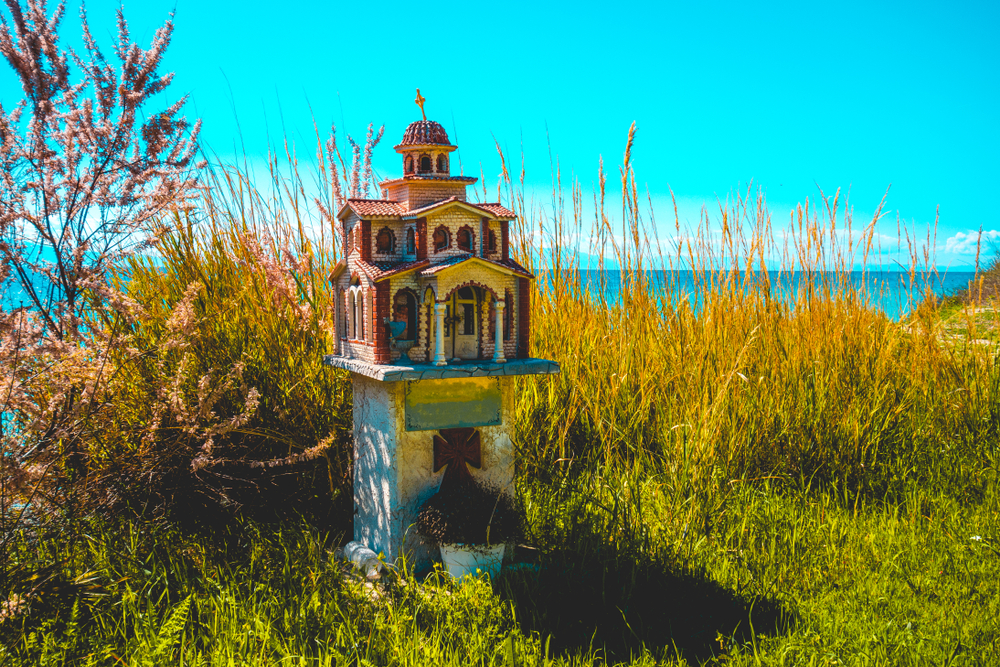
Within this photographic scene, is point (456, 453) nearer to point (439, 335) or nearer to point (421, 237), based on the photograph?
point (439, 335)

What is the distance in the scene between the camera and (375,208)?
2.62 m

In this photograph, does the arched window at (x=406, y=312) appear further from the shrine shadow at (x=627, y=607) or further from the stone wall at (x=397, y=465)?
the shrine shadow at (x=627, y=607)

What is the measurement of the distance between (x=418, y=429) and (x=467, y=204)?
826 millimetres

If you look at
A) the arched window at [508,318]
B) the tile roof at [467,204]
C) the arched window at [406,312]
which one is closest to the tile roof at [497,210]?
the tile roof at [467,204]

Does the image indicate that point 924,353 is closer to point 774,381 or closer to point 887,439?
point 887,439

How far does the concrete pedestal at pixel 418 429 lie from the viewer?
2.57 m

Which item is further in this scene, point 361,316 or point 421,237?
point 361,316

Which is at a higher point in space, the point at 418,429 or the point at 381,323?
the point at 381,323

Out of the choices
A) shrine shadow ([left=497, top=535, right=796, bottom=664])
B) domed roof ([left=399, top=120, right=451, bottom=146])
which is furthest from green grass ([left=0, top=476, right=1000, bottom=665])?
domed roof ([left=399, top=120, right=451, bottom=146])

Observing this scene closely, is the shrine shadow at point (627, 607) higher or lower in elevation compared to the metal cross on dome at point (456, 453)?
lower

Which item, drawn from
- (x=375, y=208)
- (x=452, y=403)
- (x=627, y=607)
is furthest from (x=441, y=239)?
(x=627, y=607)

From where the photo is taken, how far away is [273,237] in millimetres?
3408

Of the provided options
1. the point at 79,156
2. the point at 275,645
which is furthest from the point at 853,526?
the point at 79,156

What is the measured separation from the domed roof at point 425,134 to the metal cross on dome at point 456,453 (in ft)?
3.49
